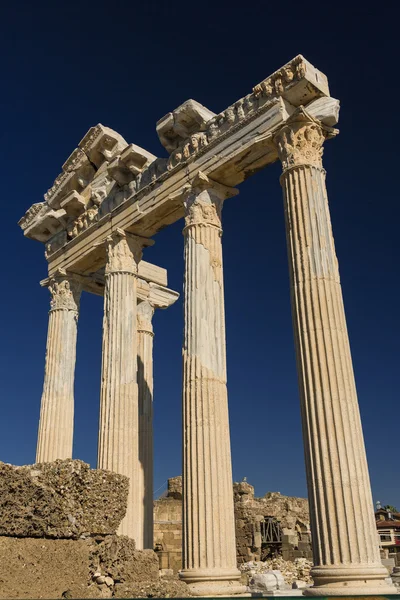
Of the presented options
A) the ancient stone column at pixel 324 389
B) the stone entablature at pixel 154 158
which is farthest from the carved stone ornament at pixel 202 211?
the ancient stone column at pixel 324 389

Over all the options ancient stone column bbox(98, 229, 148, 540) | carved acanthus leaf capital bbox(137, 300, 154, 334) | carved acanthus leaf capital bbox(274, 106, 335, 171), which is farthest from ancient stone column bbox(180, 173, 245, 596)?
carved acanthus leaf capital bbox(137, 300, 154, 334)

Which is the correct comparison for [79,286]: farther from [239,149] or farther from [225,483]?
[225,483]

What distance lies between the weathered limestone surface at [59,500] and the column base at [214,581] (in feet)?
17.8

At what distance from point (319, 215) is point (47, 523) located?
8.62 metres

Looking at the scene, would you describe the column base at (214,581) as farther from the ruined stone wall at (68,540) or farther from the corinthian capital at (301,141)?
the corinthian capital at (301,141)

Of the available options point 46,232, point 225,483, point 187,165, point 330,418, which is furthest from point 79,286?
point 330,418

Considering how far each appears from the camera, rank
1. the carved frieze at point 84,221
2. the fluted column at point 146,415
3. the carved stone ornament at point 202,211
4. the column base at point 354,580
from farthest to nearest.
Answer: the carved frieze at point 84,221 < the fluted column at point 146,415 < the carved stone ornament at point 202,211 < the column base at point 354,580

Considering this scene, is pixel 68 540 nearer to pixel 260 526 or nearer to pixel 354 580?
pixel 354 580

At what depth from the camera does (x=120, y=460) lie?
16.1 meters

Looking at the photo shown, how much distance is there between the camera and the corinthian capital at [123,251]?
18484 millimetres

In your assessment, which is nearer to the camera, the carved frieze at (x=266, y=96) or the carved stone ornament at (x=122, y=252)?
the carved frieze at (x=266, y=96)

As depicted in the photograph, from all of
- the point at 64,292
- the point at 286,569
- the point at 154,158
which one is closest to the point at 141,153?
the point at 154,158

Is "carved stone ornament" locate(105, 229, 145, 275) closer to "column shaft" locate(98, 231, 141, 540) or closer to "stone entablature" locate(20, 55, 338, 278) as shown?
"column shaft" locate(98, 231, 141, 540)

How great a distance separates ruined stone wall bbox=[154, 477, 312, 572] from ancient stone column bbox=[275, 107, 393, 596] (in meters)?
13.4
